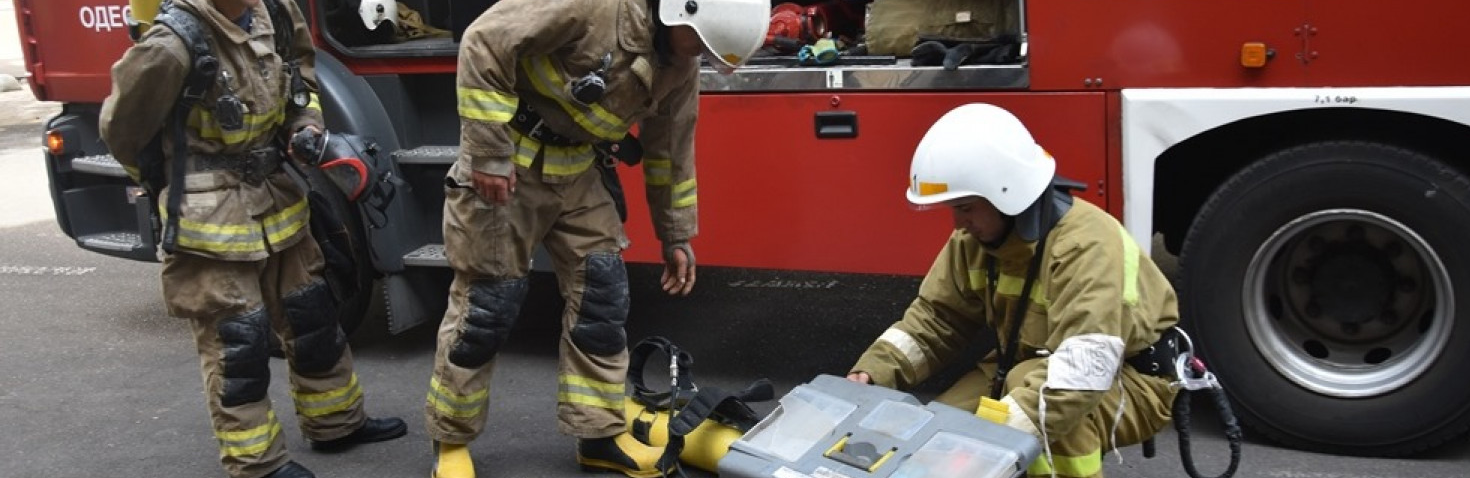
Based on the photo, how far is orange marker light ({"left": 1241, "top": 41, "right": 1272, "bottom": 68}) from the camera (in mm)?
3982

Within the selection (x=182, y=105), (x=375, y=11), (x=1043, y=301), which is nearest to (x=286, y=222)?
(x=182, y=105)

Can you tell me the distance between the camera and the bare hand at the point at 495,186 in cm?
377

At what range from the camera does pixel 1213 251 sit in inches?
165

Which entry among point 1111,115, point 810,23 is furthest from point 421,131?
point 1111,115

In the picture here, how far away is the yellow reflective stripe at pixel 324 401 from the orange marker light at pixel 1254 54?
2589mm

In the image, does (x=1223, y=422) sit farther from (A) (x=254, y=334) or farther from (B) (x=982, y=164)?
(A) (x=254, y=334)

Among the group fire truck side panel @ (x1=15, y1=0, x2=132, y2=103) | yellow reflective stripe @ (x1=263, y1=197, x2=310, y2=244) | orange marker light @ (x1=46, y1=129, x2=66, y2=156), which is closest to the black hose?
yellow reflective stripe @ (x1=263, y1=197, x2=310, y2=244)

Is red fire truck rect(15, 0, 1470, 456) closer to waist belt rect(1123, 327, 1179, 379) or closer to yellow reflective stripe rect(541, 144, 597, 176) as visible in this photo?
yellow reflective stripe rect(541, 144, 597, 176)

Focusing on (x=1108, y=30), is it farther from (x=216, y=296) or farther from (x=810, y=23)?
(x=216, y=296)

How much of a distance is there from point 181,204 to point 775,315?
105 inches

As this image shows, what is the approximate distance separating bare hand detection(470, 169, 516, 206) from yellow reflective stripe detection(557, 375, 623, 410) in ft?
1.97

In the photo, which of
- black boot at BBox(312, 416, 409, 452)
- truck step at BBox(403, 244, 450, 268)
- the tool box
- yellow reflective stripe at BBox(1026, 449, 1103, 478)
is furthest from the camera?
truck step at BBox(403, 244, 450, 268)

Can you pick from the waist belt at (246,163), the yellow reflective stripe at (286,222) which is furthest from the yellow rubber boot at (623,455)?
the waist belt at (246,163)

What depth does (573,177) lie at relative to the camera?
403 cm
